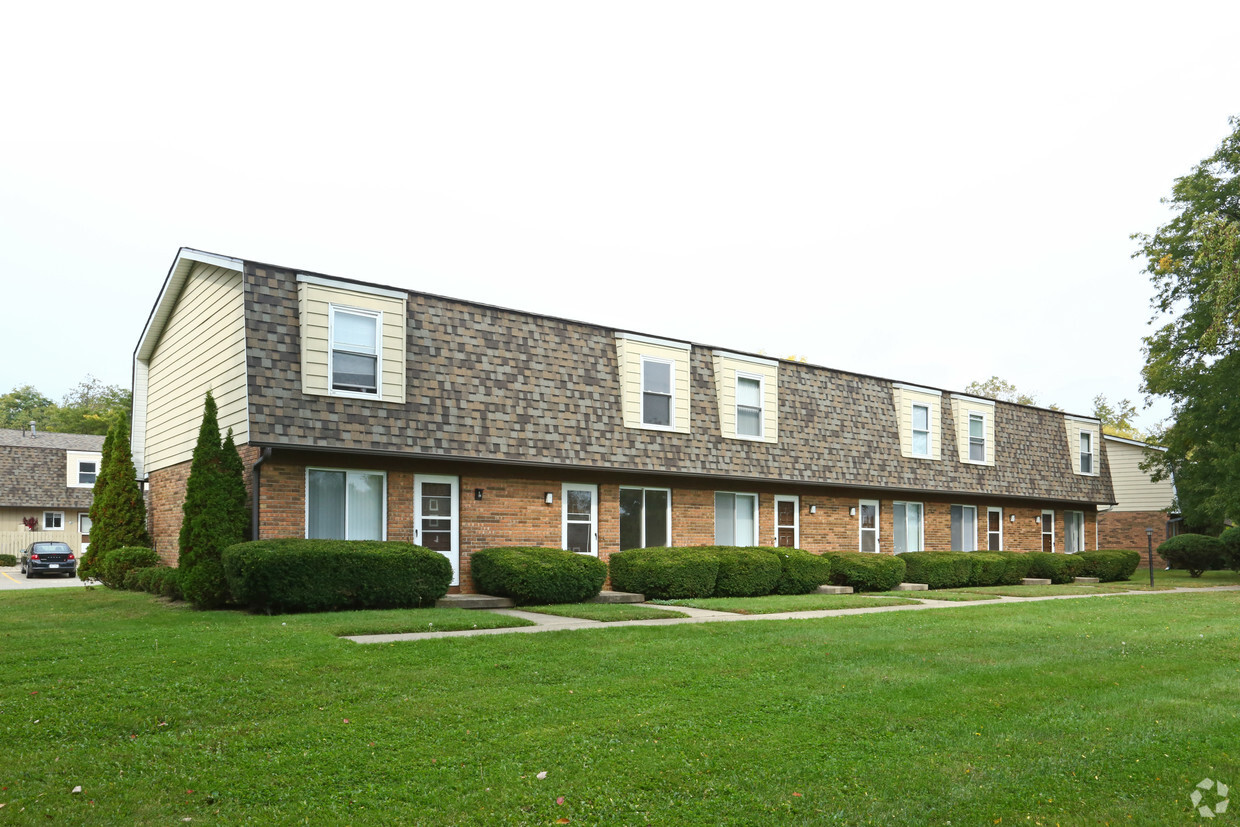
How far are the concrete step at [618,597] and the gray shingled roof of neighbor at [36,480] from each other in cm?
3105

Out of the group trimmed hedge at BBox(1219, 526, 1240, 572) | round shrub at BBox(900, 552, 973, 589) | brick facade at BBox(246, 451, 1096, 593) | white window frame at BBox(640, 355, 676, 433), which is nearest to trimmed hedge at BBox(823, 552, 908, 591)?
round shrub at BBox(900, 552, 973, 589)

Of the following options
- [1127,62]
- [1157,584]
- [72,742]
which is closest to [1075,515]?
[1157,584]

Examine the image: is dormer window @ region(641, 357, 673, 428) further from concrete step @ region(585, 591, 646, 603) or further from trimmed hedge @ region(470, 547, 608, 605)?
trimmed hedge @ region(470, 547, 608, 605)

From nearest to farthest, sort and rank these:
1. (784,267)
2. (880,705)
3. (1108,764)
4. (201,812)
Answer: (201,812), (1108,764), (880,705), (784,267)

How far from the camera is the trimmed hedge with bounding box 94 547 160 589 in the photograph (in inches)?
740

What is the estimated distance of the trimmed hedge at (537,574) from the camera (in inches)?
613

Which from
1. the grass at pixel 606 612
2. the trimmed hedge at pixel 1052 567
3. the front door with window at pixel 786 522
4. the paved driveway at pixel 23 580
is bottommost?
the paved driveway at pixel 23 580

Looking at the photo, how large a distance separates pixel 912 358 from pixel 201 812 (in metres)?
61.2

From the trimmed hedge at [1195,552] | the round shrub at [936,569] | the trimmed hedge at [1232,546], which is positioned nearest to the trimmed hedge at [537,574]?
the round shrub at [936,569]

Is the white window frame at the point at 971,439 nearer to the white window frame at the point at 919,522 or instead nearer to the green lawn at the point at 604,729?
the white window frame at the point at 919,522

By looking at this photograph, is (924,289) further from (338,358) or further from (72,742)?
(72,742)

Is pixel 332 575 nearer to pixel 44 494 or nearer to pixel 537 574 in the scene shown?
pixel 537 574

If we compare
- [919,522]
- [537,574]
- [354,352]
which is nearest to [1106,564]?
[919,522]

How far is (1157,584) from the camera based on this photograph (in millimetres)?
26156
